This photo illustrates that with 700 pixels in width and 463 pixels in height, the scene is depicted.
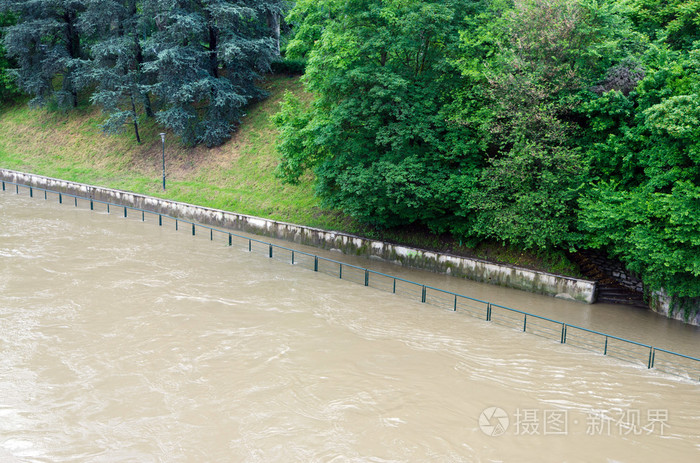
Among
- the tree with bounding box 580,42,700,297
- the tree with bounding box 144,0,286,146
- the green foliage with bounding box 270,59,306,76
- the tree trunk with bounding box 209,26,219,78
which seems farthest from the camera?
the green foliage with bounding box 270,59,306,76

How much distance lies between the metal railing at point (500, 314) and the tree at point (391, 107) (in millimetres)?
2866

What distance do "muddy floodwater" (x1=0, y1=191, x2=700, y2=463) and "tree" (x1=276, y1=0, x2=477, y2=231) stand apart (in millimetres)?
3968

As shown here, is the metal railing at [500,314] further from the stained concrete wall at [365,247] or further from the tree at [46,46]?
the tree at [46,46]

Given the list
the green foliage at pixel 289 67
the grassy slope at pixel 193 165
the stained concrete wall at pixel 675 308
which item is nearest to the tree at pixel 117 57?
the grassy slope at pixel 193 165

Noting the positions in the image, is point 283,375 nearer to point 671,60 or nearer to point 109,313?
point 109,313

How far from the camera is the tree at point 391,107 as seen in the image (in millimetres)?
20391

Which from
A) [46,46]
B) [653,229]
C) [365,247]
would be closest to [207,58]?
[46,46]

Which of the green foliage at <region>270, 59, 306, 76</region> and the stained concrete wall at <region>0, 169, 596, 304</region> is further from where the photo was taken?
the green foliage at <region>270, 59, 306, 76</region>

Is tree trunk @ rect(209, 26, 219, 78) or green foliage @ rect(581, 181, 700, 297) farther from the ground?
tree trunk @ rect(209, 26, 219, 78)

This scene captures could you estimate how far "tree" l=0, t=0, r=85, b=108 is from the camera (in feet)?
134

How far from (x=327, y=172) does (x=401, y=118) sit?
13.0ft

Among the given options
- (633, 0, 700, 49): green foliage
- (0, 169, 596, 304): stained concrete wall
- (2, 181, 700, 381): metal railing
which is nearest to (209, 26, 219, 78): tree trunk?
(0, 169, 596, 304): stained concrete wall

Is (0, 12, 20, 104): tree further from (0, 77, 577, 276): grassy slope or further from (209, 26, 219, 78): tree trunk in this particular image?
(209, 26, 219, 78): tree trunk

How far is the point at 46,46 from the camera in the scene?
42.2 metres
